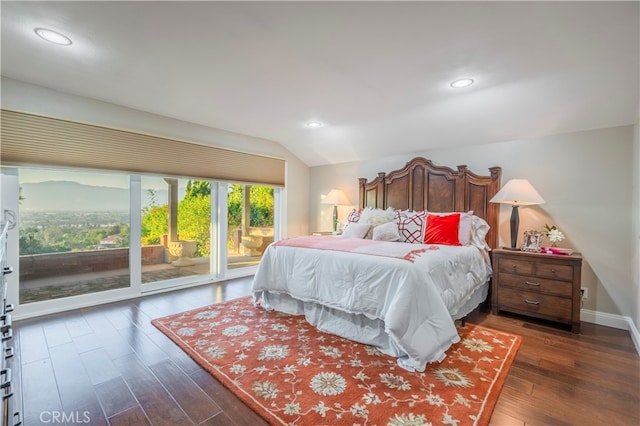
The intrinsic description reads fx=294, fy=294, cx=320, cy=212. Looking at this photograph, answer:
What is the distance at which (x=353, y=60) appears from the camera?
7.41ft

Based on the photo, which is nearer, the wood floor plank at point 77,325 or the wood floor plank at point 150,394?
the wood floor plank at point 150,394

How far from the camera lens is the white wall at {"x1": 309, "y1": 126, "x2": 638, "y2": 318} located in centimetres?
285

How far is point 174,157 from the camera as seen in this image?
12.4 feet

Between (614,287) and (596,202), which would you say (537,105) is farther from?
(614,287)

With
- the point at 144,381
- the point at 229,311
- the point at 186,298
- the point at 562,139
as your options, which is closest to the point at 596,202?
the point at 562,139

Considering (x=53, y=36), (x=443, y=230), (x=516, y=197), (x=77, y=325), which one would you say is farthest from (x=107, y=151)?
(x=516, y=197)

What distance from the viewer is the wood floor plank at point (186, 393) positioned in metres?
1.62

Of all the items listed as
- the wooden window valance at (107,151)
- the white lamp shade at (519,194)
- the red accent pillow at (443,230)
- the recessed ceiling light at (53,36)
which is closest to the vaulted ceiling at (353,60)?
the recessed ceiling light at (53,36)

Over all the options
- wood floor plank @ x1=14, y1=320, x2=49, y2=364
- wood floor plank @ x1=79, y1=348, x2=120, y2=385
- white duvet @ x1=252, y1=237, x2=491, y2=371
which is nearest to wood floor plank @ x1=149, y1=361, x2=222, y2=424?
wood floor plank @ x1=79, y1=348, x2=120, y2=385

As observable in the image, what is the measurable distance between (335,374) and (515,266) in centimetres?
226

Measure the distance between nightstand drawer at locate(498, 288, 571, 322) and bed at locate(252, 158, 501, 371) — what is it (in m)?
0.26

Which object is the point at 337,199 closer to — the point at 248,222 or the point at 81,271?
the point at 248,222

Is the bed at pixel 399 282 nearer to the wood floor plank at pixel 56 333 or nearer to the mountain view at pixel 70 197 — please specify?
the wood floor plank at pixel 56 333

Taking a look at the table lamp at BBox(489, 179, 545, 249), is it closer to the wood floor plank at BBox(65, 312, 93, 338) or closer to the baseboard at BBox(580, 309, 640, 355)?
the baseboard at BBox(580, 309, 640, 355)
